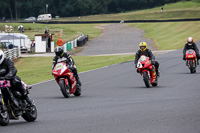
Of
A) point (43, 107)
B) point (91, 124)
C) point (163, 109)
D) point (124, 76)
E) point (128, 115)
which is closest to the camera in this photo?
point (91, 124)

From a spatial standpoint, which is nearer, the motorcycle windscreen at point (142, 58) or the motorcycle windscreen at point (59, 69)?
the motorcycle windscreen at point (59, 69)

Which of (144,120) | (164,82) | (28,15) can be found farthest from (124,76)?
(28,15)

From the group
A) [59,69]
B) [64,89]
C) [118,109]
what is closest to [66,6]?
[59,69]

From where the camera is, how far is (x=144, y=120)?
884 centimetres

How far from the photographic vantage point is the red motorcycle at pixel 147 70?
52.7 ft

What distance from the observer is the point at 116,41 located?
60.7 metres

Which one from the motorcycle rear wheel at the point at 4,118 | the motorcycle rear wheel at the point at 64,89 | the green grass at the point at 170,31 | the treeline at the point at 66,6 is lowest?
the treeline at the point at 66,6

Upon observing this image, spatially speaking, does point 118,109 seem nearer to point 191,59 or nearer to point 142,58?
point 142,58

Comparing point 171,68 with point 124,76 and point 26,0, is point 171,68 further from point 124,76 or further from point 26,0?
point 26,0

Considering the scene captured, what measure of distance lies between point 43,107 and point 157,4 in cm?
13156

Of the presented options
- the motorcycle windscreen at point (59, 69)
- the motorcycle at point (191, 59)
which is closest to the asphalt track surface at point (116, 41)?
the motorcycle at point (191, 59)

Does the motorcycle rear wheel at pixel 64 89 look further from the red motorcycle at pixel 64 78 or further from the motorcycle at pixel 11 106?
the motorcycle at pixel 11 106

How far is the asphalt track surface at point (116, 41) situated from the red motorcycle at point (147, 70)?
1155 inches

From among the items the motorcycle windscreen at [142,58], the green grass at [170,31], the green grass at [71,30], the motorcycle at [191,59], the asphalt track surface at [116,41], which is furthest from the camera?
the green grass at [71,30]
